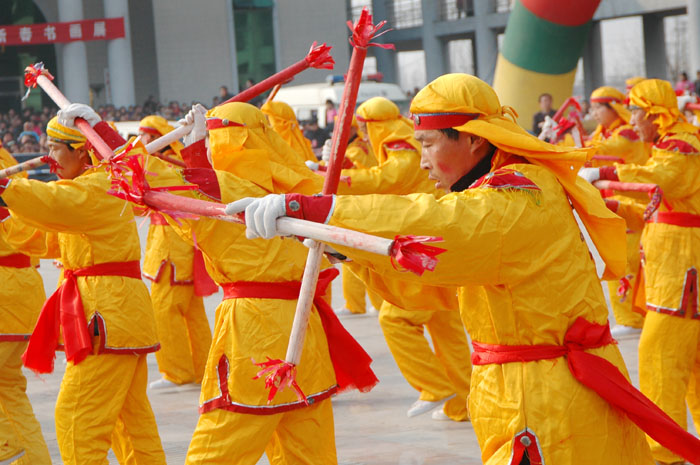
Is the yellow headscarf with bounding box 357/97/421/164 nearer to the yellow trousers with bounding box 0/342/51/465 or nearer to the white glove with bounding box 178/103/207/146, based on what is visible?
the white glove with bounding box 178/103/207/146

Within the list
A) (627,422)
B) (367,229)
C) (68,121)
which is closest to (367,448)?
(68,121)

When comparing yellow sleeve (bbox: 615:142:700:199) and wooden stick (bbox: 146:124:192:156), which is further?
yellow sleeve (bbox: 615:142:700:199)

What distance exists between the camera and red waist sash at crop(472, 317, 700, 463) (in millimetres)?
2992

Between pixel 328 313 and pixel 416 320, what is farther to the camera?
pixel 416 320

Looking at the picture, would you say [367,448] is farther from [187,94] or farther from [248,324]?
[187,94]

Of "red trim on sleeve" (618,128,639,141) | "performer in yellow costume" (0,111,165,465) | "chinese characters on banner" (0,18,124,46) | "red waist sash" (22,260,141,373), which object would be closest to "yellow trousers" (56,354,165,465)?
"performer in yellow costume" (0,111,165,465)

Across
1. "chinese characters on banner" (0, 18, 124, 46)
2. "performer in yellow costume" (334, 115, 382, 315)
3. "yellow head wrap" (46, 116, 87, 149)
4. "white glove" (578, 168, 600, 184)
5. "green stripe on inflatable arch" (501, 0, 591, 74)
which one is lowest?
"performer in yellow costume" (334, 115, 382, 315)

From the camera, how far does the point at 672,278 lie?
5707 millimetres

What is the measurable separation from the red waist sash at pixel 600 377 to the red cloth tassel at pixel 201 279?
3941 mm

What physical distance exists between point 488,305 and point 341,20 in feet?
106

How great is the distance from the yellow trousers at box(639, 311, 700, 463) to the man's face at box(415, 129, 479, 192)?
290 cm

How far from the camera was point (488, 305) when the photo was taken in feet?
9.92

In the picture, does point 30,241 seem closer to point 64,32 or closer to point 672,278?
point 672,278

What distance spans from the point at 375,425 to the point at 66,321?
7.66 feet
